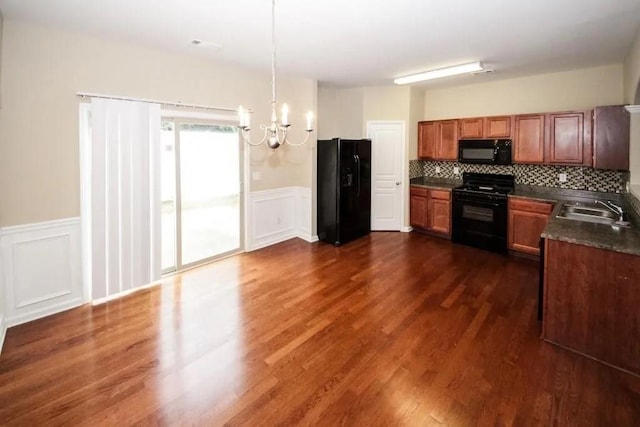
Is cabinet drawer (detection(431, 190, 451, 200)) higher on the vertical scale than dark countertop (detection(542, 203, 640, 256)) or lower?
higher

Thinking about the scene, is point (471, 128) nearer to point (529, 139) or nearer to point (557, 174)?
point (529, 139)

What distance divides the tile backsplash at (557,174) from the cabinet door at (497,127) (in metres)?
0.60

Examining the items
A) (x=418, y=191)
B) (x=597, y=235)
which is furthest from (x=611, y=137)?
(x=418, y=191)

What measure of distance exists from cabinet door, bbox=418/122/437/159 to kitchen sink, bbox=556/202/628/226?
2.40 meters

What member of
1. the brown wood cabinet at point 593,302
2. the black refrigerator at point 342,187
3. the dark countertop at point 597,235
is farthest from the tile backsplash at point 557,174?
the brown wood cabinet at point 593,302

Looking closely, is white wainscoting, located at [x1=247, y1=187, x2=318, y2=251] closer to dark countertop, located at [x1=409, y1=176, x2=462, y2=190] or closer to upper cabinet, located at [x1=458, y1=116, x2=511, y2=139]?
dark countertop, located at [x1=409, y1=176, x2=462, y2=190]

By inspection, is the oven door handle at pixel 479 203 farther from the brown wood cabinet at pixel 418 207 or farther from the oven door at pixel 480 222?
the brown wood cabinet at pixel 418 207

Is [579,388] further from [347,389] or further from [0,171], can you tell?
[0,171]

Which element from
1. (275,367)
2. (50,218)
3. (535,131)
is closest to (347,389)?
(275,367)

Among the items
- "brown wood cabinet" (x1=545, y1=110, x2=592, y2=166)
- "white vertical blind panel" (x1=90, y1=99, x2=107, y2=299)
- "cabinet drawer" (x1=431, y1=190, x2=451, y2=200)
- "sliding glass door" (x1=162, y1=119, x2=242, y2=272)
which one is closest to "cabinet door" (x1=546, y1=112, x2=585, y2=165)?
"brown wood cabinet" (x1=545, y1=110, x2=592, y2=166)

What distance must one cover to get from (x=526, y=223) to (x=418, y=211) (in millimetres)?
1780

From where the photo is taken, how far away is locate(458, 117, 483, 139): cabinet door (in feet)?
17.3

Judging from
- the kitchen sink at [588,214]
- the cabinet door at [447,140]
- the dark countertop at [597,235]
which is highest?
the cabinet door at [447,140]

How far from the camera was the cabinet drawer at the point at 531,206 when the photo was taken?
4.37m
